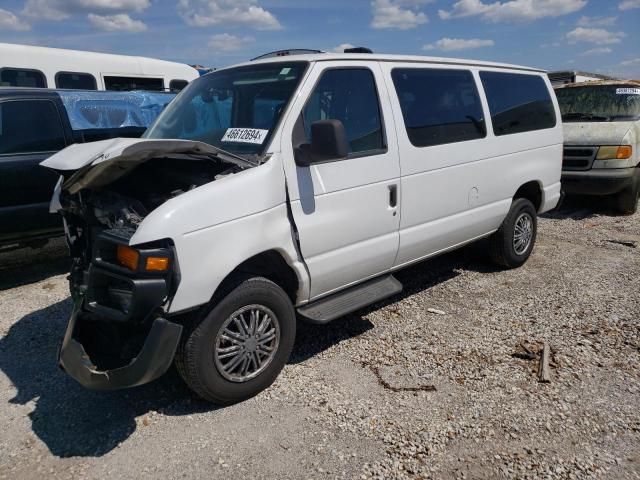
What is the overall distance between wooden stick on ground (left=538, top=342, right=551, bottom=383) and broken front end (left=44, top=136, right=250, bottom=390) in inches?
95.7

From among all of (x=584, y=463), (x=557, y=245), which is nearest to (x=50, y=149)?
(x=584, y=463)

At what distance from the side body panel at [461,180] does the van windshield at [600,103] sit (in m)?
3.52

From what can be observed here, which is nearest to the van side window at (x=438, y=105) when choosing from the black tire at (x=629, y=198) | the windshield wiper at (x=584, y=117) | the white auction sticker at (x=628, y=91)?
the black tire at (x=629, y=198)

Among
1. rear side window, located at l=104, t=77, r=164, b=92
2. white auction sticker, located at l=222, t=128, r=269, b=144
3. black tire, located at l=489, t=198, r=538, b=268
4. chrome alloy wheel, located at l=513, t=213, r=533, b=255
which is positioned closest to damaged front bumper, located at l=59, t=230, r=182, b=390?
white auction sticker, located at l=222, t=128, r=269, b=144

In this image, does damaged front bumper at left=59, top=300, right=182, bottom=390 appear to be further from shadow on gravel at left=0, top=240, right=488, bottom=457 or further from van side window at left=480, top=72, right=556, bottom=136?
van side window at left=480, top=72, right=556, bottom=136

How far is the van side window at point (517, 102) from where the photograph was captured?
493cm

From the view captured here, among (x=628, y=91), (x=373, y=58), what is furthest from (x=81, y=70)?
(x=628, y=91)

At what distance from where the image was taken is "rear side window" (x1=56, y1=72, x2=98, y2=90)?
1005cm

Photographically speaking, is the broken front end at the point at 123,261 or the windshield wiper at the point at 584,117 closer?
the broken front end at the point at 123,261

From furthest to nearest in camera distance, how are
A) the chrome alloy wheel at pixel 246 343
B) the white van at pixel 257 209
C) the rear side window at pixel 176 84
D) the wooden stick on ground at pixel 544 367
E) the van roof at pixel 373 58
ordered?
1. the rear side window at pixel 176 84
2. the van roof at pixel 373 58
3. the wooden stick on ground at pixel 544 367
4. the chrome alloy wheel at pixel 246 343
5. the white van at pixel 257 209

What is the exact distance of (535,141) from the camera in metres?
5.43

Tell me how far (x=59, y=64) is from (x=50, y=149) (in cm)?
548

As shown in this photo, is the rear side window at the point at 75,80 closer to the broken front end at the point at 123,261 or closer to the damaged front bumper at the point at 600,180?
the broken front end at the point at 123,261

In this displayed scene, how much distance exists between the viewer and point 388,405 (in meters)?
3.24
